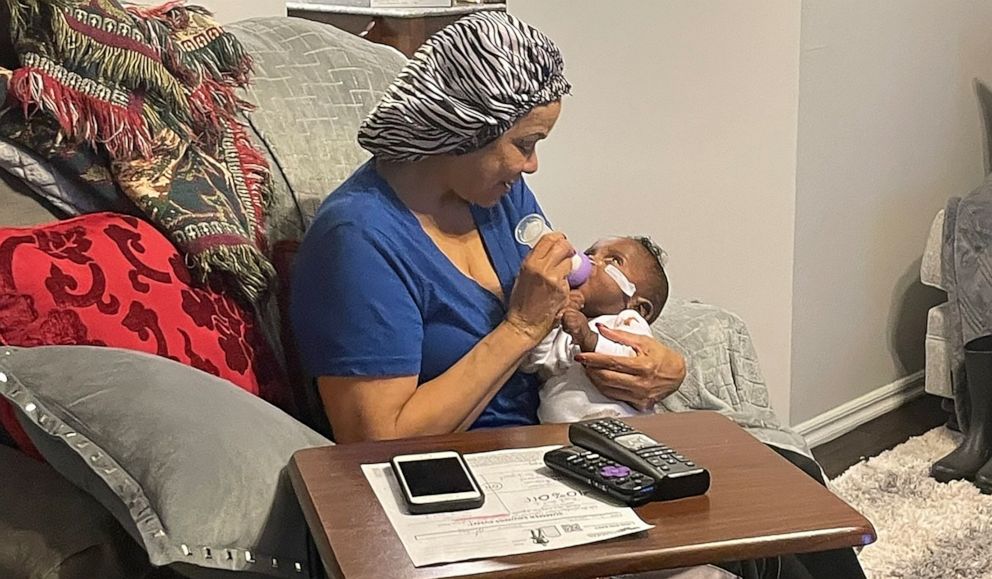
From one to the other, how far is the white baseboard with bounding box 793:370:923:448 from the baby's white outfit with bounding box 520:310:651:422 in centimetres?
140

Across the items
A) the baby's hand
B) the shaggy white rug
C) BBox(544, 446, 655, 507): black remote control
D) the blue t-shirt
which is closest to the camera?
BBox(544, 446, 655, 507): black remote control

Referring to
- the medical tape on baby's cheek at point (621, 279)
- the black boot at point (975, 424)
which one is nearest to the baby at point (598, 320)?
the medical tape on baby's cheek at point (621, 279)

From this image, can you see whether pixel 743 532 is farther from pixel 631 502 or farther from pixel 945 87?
pixel 945 87

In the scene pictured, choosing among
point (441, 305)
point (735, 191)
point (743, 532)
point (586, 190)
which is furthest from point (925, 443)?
point (743, 532)

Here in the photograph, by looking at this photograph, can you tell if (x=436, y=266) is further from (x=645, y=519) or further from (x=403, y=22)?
(x=403, y=22)

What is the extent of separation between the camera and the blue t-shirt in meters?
1.43

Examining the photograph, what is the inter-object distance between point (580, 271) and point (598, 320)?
83mm

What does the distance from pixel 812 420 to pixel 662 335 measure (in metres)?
1.28

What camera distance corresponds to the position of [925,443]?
2.97 m

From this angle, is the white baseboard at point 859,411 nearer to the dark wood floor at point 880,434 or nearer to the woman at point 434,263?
the dark wood floor at point 880,434

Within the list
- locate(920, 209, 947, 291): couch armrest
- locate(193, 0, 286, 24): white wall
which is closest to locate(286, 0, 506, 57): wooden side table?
locate(193, 0, 286, 24): white wall

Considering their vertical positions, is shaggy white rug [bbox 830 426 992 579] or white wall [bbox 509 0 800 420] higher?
white wall [bbox 509 0 800 420]

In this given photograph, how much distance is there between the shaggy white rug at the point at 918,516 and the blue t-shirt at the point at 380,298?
1118 mm

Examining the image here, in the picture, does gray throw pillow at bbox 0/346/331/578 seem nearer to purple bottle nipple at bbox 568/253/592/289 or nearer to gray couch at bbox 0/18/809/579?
gray couch at bbox 0/18/809/579
